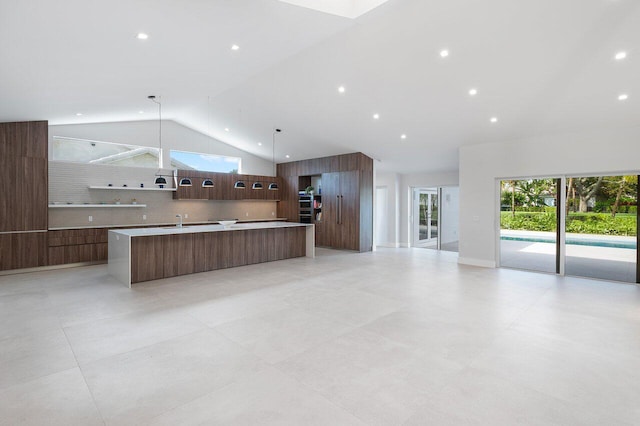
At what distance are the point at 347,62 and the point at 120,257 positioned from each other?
17.1 ft

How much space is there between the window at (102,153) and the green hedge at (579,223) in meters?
9.22

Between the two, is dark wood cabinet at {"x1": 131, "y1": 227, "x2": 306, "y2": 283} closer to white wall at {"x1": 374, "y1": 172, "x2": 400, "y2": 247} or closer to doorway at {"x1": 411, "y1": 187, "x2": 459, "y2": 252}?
white wall at {"x1": 374, "y1": 172, "x2": 400, "y2": 247}

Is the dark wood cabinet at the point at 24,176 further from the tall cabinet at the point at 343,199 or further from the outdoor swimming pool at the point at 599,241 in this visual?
the outdoor swimming pool at the point at 599,241

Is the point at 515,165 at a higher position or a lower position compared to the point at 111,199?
higher

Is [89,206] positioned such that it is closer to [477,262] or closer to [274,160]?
[274,160]

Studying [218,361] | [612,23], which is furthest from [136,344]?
[612,23]

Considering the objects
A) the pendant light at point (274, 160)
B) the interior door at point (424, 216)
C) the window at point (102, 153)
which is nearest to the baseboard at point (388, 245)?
the interior door at point (424, 216)

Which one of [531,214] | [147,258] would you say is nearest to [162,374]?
[147,258]

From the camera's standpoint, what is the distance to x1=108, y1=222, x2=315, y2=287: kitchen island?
569cm

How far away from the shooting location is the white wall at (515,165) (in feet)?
19.1

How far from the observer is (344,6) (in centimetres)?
394

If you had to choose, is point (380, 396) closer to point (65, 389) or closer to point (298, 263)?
point (65, 389)

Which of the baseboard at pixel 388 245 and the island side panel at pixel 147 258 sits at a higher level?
the island side panel at pixel 147 258

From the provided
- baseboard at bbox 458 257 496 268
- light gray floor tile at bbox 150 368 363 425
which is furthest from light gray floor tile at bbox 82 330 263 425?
baseboard at bbox 458 257 496 268
